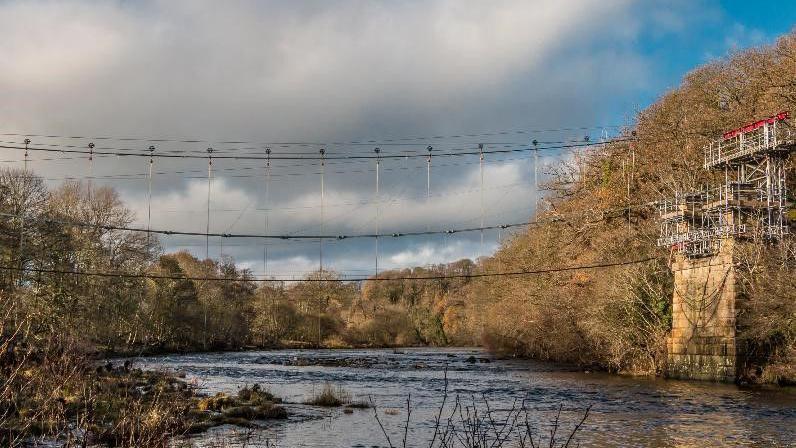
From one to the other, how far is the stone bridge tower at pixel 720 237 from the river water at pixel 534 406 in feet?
6.72

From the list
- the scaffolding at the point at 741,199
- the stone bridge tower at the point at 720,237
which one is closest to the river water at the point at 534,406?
the stone bridge tower at the point at 720,237

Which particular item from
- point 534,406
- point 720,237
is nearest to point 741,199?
point 720,237

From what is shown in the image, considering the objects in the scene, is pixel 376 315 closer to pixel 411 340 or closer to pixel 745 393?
pixel 411 340

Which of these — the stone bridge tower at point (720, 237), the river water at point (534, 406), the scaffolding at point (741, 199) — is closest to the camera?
the river water at point (534, 406)

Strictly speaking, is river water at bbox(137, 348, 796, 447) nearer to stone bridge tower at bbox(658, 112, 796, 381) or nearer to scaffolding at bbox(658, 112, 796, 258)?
stone bridge tower at bbox(658, 112, 796, 381)

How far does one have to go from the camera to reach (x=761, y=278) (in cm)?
3231

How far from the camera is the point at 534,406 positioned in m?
26.3

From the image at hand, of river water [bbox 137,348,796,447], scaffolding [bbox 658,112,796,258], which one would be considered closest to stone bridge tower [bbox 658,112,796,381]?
scaffolding [bbox 658,112,796,258]

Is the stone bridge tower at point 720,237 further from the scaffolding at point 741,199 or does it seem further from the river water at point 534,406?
the river water at point 534,406

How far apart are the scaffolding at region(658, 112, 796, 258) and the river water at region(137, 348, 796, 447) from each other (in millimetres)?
6737

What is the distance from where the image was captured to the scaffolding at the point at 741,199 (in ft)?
114

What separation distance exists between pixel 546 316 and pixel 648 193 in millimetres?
9982

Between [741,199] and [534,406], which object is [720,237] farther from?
[534,406]

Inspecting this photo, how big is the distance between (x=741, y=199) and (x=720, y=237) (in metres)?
2.49
